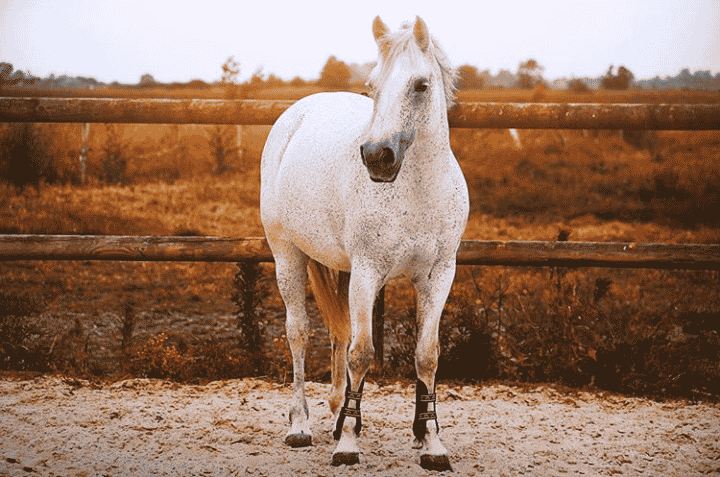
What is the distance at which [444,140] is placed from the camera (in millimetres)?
2510

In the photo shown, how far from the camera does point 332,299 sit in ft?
Answer: 10.9

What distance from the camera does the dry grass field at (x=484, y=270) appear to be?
4105 millimetres

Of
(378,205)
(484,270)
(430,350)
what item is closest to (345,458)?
(430,350)

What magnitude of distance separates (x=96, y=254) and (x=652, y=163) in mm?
17172

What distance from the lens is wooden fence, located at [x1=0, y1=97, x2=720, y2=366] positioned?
12.9 feet

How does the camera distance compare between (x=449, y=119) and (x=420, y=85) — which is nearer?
(x=420, y=85)

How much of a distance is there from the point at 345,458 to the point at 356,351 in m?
0.53

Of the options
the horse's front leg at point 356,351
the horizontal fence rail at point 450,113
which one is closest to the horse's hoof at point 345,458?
the horse's front leg at point 356,351

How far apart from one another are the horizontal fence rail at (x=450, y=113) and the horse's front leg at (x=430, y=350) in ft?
5.60

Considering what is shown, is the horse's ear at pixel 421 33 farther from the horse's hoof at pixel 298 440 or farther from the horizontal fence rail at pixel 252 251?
the horse's hoof at pixel 298 440

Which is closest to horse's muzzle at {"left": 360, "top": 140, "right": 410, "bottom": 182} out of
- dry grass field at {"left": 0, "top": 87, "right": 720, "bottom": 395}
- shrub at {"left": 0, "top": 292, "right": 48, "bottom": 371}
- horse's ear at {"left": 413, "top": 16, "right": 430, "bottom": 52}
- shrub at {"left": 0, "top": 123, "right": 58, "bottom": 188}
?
horse's ear at {"left": 413, "top": 16, "right": 430, "bottom": 52}

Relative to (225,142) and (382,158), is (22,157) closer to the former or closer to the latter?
(225,142)

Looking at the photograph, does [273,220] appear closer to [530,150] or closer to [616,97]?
[530,150]

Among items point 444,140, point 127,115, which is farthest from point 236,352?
point 444,140
